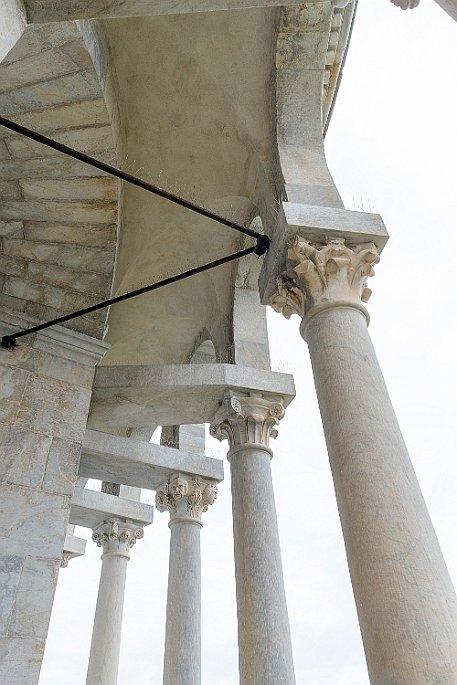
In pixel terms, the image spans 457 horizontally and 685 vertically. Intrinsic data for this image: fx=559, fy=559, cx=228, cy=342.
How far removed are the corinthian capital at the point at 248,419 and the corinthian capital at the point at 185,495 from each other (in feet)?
5.30

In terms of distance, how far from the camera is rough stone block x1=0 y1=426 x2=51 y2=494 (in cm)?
480

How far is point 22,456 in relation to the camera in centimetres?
493

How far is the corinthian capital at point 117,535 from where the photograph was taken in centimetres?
979

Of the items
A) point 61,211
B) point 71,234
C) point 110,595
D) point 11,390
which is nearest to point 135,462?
point 11,390

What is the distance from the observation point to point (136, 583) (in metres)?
18.2

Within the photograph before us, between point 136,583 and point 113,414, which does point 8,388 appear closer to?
point 113,414

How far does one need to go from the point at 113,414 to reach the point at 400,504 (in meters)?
4.79

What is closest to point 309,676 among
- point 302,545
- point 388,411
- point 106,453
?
point 302,545

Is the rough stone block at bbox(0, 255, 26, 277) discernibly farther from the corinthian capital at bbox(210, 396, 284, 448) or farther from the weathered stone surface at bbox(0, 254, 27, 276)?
the corinthian capital at bbox(210, 396, 284, 448)

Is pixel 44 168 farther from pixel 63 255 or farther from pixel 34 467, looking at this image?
pixel 34 467

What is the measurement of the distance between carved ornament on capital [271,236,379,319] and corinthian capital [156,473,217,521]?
4432mm

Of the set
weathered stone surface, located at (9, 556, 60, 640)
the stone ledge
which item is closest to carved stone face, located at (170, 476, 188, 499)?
the stone ledge

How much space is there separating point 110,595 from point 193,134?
781 cm

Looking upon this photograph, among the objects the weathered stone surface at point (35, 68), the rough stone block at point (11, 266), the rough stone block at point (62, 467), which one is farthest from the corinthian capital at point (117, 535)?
the weathered stone surface at point (35, 68)
